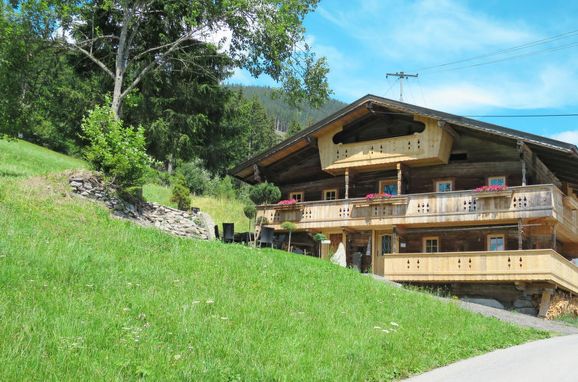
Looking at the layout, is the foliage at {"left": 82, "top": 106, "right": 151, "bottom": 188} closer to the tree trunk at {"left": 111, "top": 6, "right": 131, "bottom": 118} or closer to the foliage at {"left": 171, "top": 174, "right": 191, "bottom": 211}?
the tree trunk at {"left": 111, "top": 6, "right": 131, "bottom": 118}

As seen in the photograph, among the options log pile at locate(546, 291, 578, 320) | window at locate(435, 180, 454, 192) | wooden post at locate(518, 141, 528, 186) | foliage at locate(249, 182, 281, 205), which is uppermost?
wooden post at locate(518, 141, 528, 186)

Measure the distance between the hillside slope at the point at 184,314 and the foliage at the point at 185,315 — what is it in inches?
1.1

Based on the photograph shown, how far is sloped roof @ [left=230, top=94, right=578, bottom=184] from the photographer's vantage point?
23.7m

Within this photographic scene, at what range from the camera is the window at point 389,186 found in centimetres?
2961

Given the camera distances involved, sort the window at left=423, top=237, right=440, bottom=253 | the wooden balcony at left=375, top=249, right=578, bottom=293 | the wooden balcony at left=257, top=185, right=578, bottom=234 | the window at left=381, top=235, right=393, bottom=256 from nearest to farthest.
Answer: the wooden balcony at left=375, top=249, right=578, bottom=293
the wooden balcony at left=257, top=185, right=578, bottom=234
the window at left=423, top=237, right=440, bottom=253
the window at left=381, top=235, right=393, bottom=256

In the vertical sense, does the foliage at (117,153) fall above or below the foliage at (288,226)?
above

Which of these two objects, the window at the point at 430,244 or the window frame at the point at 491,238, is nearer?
the window frame at the point at 491,238

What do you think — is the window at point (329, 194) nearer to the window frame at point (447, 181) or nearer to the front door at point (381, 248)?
the front door at point (381, 248)

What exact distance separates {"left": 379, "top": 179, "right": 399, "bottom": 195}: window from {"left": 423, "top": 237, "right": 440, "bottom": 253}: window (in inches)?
110

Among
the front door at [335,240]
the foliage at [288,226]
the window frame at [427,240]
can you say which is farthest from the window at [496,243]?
the foliage at [288,226]

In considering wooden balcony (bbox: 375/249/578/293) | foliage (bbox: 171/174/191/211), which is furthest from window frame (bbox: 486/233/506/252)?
foliage (bbox: 171/174/191/211)

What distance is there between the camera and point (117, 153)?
20250mm

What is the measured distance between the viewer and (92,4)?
25094 millimetres

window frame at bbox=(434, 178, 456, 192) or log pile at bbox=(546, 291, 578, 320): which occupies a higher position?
window frame at bbox=(434, 178, 456, 192)
